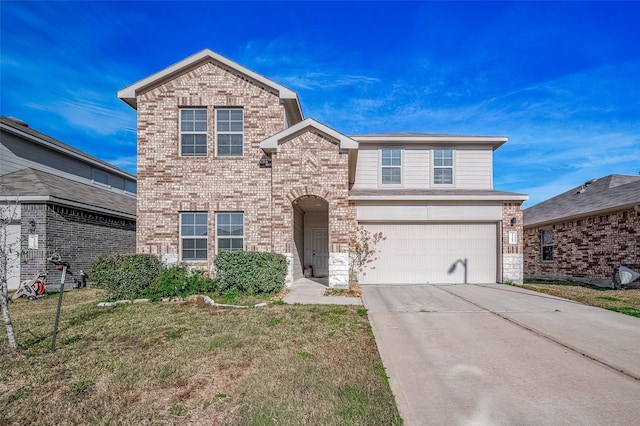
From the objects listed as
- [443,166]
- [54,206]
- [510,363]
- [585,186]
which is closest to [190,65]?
[54,206]

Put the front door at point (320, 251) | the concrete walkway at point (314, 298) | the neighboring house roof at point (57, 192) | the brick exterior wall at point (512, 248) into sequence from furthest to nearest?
the front door at point (320, 251) → the brick exterior wall at point (512, 248) → the neighboring house roof at point (57, 192) → the concrete walkway at point (314, 298)

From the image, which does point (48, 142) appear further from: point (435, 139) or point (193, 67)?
point (435, 139)

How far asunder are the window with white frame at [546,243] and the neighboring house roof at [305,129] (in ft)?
37.6

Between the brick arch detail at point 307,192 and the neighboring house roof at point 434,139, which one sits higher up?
the neighboring house roof at point 434,139

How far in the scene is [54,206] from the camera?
1216cm

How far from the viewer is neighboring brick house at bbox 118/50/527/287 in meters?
11.4

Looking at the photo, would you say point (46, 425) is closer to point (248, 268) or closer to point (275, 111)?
point (248, 268)

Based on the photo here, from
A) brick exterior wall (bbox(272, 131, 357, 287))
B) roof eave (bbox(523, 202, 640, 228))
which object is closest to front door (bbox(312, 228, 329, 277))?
brick exterior wall (bbox(272, 131, 357, 287))

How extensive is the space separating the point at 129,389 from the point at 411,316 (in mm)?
5320

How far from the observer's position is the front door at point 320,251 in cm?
1531

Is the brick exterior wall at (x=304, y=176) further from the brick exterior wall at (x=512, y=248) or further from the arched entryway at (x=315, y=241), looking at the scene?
the brick exterior wall at (x=512, y=248)

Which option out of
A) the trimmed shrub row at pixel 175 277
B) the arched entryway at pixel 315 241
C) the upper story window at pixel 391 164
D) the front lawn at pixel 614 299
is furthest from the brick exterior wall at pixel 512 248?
the trimmed shrub row at pixel 175 277

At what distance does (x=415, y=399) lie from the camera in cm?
363

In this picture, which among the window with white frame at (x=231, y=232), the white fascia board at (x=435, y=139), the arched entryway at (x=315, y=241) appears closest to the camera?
the window with white frame at (x=231, y=232)
